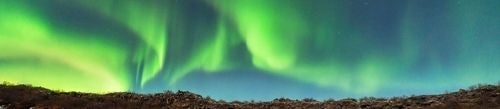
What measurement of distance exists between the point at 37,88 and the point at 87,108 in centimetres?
731

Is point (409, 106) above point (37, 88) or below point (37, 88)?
below

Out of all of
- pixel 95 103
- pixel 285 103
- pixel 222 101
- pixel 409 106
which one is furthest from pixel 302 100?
pixel 95 103

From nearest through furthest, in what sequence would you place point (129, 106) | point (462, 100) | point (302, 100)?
1. point (462, 100)
2. point (129, 106)
3. point (302, 100)

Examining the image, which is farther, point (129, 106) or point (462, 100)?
point (129, 106)

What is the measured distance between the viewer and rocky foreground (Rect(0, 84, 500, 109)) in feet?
115

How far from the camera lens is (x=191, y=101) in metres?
39.2

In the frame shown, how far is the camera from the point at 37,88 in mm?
42250

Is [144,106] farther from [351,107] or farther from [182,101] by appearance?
[351,107]

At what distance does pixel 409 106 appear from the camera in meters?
34.6

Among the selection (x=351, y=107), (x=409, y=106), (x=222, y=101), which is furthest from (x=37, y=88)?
(x=409, y=106)

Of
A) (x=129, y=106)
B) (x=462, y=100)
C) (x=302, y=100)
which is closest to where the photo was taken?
(x=462, y=100)

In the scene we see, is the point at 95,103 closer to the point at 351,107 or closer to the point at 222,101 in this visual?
the point at 222,101

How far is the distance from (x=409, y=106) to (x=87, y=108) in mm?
16247

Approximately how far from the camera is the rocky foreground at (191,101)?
35.0m
